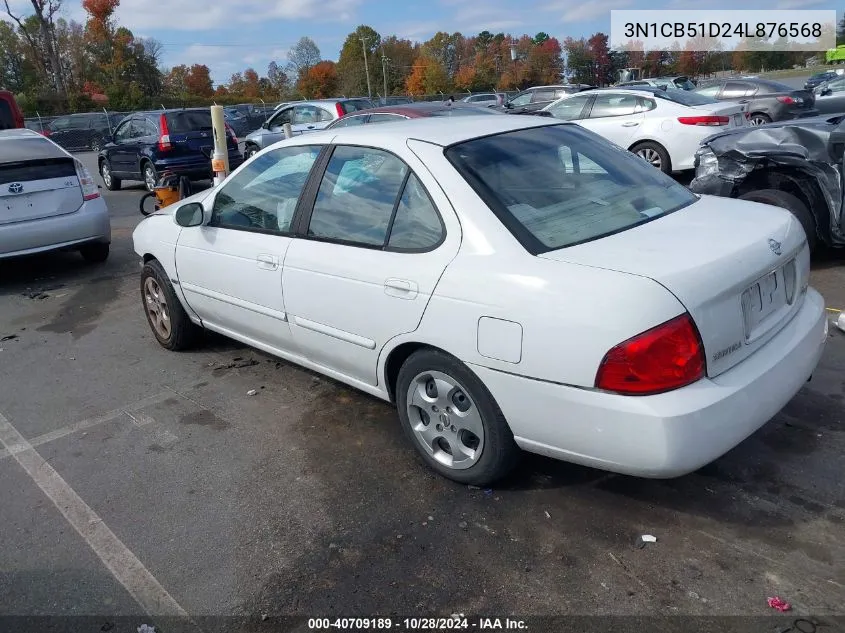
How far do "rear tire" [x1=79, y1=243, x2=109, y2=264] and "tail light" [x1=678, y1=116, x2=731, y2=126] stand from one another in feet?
27.3

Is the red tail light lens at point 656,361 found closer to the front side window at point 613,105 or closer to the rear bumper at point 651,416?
the rear bumper at point 651,416

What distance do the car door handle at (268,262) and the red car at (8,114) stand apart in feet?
31.2

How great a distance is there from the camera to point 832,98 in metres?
19.9

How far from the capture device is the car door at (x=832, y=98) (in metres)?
18.6

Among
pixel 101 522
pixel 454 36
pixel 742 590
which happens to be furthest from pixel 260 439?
pixel 454 36

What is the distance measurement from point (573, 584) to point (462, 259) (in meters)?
1.34

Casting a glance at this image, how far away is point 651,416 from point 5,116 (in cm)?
1206

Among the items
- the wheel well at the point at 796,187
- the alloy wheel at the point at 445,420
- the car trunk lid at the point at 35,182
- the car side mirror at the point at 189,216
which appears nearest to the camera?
the alloy wheel at the point at 445,420

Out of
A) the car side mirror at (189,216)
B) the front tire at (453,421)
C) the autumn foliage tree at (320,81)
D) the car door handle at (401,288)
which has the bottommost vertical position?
the front tire at (453,421)

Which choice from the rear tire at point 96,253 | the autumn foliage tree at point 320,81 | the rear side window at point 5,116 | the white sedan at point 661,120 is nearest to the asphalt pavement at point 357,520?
the rear tire at point 96,253

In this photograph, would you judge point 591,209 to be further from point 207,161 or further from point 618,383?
point 207,161

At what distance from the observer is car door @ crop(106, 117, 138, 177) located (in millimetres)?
14359

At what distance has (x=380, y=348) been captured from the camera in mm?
3330

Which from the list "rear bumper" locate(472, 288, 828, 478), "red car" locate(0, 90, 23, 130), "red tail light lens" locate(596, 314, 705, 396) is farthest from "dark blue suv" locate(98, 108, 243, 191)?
"red tail light lens" locate(596, 314, 705, 396)
